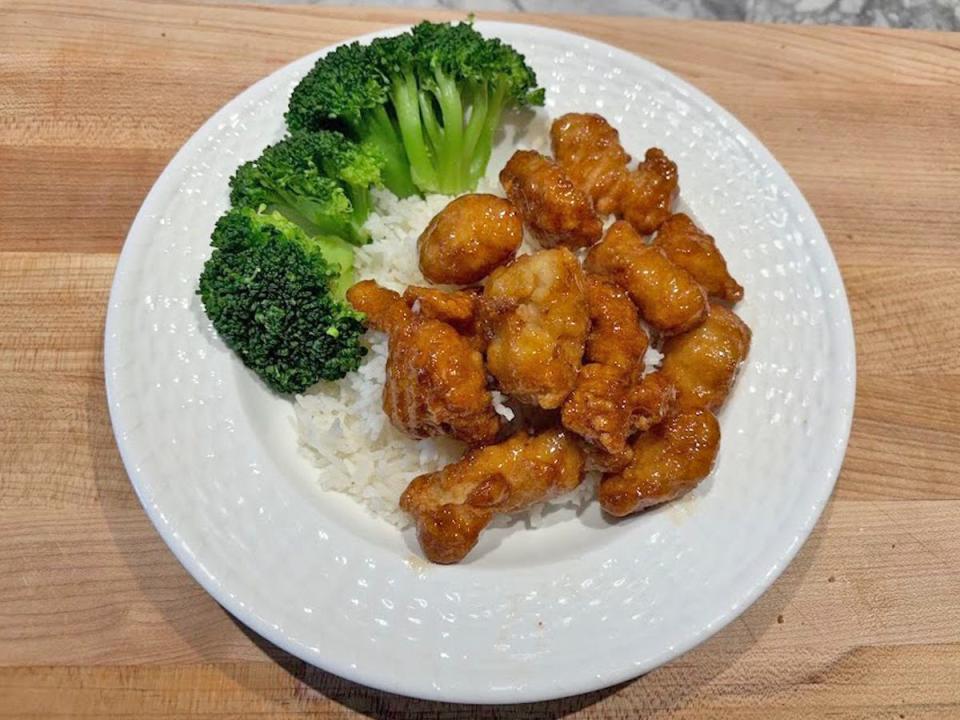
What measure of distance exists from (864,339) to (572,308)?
5.22ft

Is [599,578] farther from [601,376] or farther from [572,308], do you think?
[572,308]

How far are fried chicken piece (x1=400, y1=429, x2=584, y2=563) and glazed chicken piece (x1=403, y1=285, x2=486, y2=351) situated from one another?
0.40 meters

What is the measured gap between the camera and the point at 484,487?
2.48 meters

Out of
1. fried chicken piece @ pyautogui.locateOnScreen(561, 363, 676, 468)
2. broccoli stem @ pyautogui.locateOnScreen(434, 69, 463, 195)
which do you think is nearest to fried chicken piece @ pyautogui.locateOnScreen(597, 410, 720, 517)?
fried chicken piece @ pyautogui.locateOnScreen(561, 363, 676, 468)

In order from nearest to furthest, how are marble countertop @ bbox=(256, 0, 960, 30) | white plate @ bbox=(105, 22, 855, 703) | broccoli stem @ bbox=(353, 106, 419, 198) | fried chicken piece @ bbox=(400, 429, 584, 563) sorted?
white plate @ bbox=(105, 22, 855, 703) < fried chicken piece @ bbox=(400, 429, 584, 563) < broccoli stem @ bbox=(353, 106, 419, 198) < marble countertop @ bbox=(256, 0, 960, 30)

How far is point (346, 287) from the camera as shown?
302cm

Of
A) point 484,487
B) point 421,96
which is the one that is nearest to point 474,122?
point 421,96

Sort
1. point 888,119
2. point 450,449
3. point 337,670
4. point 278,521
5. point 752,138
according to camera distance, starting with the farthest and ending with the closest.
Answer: point 888,119
point 752,138
point 450,449
point 278,521
point 337,670

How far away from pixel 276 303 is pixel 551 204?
1.08 metres

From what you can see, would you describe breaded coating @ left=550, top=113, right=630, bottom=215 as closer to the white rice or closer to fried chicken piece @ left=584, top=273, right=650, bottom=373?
fried chicken piece @ left=584, top=273, right=650, bottom=373

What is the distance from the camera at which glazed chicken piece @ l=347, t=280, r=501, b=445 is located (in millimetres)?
2488

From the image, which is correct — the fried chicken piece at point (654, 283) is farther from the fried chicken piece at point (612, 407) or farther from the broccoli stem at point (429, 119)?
the broccoli stem at point (429, 119)

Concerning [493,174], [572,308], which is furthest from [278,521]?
[493,174]

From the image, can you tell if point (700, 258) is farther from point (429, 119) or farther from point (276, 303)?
point (276, 303)
